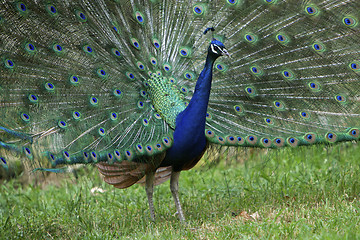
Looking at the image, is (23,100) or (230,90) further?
(230,90)

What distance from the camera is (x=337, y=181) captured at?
514 cm

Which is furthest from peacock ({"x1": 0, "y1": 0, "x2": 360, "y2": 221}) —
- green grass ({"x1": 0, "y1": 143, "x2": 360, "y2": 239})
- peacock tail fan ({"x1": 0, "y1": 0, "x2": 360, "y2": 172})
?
green grass ({"x1": 0, "y1": 143, "x2": 360, "y2": 239})

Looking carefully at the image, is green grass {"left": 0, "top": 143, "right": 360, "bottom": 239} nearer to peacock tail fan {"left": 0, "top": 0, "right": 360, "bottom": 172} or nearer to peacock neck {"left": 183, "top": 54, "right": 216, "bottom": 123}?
peacock tail fan {"left": 0, "top": 0, "right": 360, "bottom": 172}

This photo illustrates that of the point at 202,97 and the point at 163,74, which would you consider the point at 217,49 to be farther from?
the point at 163,74

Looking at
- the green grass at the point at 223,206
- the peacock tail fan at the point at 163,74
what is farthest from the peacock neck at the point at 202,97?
the green grass at the point at 223,206

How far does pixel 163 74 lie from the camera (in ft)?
15.1

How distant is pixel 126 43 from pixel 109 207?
6.51 ft

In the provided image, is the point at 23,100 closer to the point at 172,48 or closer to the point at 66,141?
the point at 66,141

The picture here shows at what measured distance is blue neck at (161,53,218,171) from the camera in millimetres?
4250

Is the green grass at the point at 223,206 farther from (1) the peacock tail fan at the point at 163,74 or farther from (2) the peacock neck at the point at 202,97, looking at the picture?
(2) the peacock neck at the point at 202,97

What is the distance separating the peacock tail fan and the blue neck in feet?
0.33

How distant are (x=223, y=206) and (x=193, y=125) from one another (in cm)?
116

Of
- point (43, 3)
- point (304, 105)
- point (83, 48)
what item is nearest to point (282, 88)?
point (304, 105)

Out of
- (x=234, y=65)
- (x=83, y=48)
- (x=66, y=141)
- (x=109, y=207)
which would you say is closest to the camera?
(x=66, y=141)
